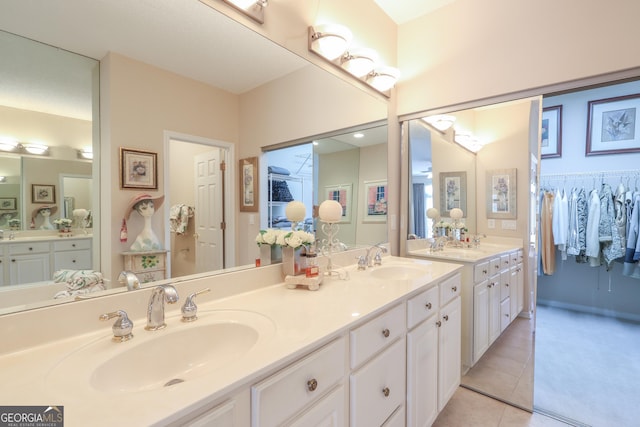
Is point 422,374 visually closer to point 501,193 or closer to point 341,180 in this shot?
point 341,180

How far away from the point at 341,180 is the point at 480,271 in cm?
124

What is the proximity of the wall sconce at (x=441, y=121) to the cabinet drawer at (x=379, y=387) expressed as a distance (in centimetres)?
171

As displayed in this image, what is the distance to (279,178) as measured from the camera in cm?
153

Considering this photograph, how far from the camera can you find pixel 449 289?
5.61 feet

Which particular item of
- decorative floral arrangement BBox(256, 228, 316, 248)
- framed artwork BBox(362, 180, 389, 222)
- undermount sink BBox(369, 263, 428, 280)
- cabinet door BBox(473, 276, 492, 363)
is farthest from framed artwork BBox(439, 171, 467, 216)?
decorative floral arrangement BBox(256, 228, 316, 248)

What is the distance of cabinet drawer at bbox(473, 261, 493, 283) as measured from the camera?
207cm

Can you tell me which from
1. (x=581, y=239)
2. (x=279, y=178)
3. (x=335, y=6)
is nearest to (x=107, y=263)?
(x=279, y=178)

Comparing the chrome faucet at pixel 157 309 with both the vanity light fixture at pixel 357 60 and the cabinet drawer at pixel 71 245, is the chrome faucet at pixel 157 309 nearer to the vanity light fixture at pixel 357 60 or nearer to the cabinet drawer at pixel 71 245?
the cabinet drawer at pixel 71 245

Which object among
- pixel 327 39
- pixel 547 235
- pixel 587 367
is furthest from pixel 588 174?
pixel 327 39

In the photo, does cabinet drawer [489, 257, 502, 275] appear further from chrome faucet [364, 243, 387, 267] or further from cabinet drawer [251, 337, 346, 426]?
cabinet drawer [251, 337, 346, 426]

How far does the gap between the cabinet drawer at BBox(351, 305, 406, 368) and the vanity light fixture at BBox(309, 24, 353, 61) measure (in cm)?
148

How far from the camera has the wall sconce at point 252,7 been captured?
125 cm

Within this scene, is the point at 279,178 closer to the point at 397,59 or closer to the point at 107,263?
the point at 107,263

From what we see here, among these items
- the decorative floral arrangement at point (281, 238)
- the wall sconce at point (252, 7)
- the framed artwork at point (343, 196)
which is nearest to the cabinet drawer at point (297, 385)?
the decorative floral arrangement at point (281, 238)
